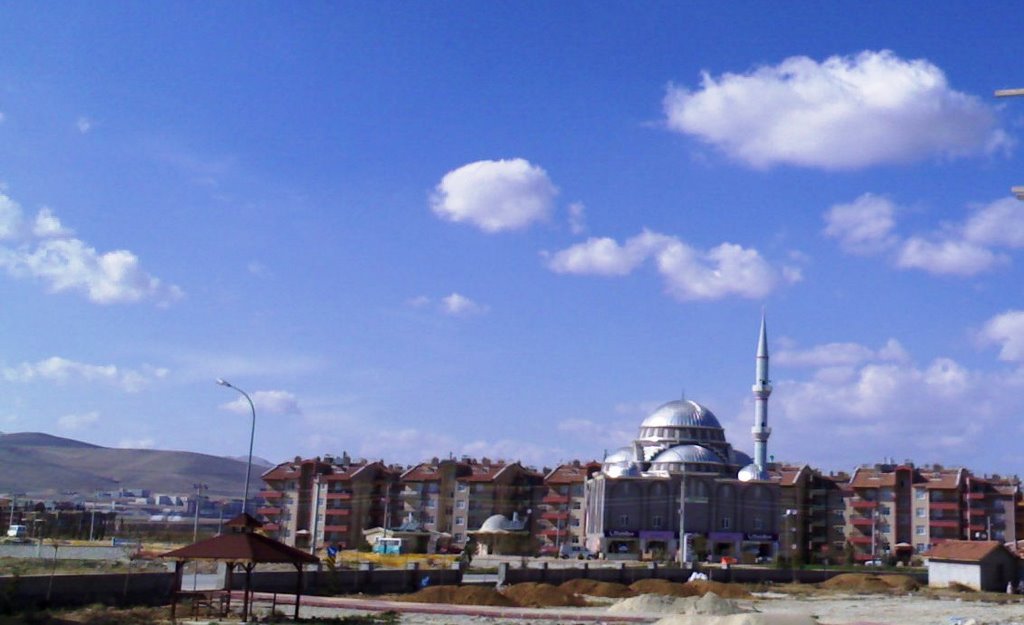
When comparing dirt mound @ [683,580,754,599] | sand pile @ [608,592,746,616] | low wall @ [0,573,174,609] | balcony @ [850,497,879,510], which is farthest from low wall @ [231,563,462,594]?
balcony @ [850,497,879,510]

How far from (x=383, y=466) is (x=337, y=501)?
611 centimetres

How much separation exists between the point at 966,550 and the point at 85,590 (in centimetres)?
4180

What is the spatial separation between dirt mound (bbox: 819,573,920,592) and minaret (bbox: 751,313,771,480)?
3713cm

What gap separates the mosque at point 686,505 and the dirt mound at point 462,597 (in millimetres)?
46476

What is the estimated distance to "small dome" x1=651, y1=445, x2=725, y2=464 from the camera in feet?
297

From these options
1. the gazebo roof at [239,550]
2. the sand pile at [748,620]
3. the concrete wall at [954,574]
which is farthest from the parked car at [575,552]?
the gazebo roof at [239,550]

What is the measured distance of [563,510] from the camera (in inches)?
3632

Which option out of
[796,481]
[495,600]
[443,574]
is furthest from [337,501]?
[495,600]

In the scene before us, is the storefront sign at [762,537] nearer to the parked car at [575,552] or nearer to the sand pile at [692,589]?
the parked car at [575,552]

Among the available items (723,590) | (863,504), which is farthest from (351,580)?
(863,504)

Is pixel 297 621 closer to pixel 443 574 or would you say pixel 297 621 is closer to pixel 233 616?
pixel 233 616

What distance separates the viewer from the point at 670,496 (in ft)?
286

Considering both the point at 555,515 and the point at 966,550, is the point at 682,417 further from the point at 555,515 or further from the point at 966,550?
the point at 966,550

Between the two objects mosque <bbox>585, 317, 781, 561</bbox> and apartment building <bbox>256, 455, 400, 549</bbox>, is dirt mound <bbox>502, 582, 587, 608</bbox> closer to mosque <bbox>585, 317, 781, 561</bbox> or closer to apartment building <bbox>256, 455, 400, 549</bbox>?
mosque <bbox>585, 317, 781, 561</bbox>
